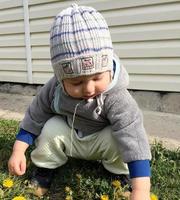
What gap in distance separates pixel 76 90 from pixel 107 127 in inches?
17.2

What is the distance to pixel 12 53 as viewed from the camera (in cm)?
639

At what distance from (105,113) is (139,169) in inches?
15.9

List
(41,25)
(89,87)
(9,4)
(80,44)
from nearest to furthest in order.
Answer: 1. (80,44)
2. (89,87)
3. (41,25)
4. (9,4)

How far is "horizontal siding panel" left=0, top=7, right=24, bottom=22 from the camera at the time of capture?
609cm

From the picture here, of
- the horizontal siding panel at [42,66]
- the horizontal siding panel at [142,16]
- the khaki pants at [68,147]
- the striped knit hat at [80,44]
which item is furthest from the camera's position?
the horizontal siding panel at [42,66]

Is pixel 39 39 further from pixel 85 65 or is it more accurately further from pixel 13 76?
pixel 85 65

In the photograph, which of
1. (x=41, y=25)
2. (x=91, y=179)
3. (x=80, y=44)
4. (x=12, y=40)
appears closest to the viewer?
(x=80, y=44)

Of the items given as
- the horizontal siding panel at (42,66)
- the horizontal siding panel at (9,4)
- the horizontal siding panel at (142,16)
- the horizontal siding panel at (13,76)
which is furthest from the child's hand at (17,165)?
the horizontal siding panel at (9,4)

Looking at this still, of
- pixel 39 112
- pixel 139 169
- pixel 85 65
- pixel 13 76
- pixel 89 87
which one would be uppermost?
pixel 85 65

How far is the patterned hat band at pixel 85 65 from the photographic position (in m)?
2.20

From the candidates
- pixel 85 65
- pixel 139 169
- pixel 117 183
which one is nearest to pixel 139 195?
pixel 139 169

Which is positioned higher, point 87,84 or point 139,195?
point 87,84

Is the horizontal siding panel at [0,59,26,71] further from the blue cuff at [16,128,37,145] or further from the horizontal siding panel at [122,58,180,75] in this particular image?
the blue cuff at [16,128,37,145]

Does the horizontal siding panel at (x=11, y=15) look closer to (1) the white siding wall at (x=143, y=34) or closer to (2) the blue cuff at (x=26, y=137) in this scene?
(1) the white siding wall at (x=143, y=34)
